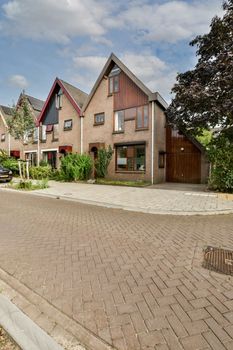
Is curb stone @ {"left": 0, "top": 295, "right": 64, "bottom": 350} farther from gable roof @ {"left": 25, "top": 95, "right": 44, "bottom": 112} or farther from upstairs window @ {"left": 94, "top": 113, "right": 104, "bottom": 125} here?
gable roof @ {"left": 25, "top": 95, "right": 44, "bottom": 112}

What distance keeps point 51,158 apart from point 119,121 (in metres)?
9.64

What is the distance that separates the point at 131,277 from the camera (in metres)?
3.59

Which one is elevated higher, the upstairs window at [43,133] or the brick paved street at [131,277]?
the upstairs window at [43,133]

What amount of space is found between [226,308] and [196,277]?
0.77 m

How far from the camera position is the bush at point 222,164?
1202 centimetres

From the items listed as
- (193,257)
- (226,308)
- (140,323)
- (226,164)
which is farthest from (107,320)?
(226,164)

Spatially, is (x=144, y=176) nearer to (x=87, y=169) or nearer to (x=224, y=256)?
(x=87, y=169)

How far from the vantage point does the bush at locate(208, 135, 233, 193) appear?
1202 cm

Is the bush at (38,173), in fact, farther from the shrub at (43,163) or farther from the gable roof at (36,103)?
the gable roof at (36,103)

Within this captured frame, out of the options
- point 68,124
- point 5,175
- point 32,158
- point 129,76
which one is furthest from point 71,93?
point 5,175

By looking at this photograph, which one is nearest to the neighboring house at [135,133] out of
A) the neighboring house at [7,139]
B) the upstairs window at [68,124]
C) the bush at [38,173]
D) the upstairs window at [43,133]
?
the upstairs window at [68,124]

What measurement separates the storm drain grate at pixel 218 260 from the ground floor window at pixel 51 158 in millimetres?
21643

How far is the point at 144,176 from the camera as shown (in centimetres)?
1745

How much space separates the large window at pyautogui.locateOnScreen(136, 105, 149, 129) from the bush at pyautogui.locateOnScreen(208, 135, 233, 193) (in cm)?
584
